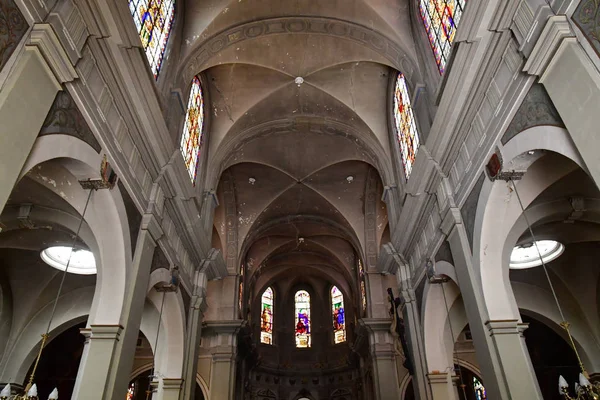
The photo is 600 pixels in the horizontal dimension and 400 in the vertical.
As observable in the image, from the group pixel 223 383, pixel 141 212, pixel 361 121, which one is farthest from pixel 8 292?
pixel 361 121

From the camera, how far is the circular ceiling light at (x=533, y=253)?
1046cm

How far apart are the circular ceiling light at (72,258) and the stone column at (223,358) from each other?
6041 millimetres

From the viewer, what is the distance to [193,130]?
37.6ft

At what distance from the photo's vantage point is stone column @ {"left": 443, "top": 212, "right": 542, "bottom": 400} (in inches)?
236

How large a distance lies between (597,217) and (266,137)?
9185mm

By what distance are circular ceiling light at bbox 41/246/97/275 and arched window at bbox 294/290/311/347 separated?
48.6 ft

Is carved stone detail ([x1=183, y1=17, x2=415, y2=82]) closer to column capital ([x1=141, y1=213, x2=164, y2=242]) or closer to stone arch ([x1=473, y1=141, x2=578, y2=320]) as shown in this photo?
column capital ([x1=141, y1=213, x2=164, y2=242])

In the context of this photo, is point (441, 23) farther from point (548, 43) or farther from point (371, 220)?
point (371, 220)

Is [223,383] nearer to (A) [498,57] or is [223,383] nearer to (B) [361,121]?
(B) [361,121]

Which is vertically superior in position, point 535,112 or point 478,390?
point 535,112

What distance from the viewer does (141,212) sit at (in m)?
7.80

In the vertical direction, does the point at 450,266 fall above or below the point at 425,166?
below

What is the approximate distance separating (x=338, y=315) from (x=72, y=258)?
1534cm

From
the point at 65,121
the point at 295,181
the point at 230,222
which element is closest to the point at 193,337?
the point at 230,222
